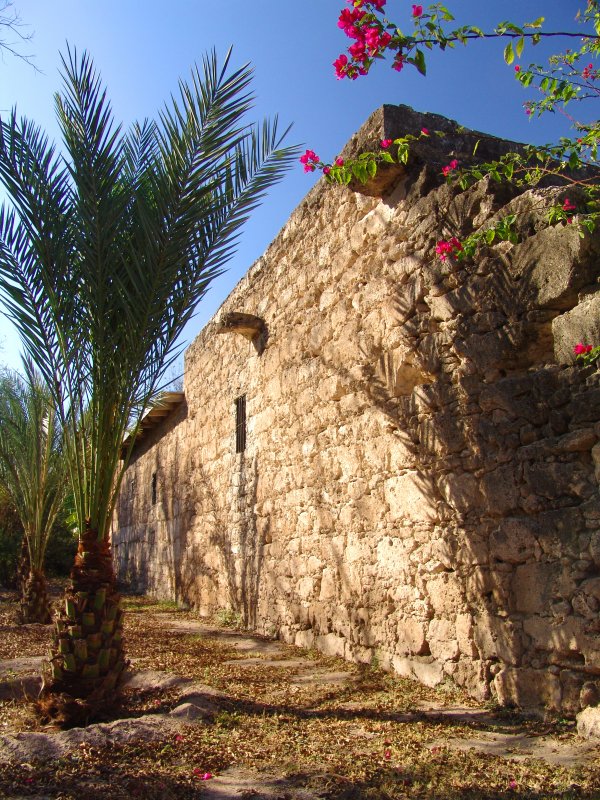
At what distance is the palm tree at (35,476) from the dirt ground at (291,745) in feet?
11.5

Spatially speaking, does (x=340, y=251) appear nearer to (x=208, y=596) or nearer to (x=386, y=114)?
(x=386, y=114)

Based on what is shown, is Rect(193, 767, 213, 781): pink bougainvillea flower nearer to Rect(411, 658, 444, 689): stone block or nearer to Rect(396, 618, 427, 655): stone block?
Rect(411, 658, 444, 689): stone block

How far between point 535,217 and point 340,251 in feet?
7.18

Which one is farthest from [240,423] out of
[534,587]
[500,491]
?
[534,587]

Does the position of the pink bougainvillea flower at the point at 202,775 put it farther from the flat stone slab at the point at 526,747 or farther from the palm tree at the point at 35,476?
the palm tree at the point at 35,476

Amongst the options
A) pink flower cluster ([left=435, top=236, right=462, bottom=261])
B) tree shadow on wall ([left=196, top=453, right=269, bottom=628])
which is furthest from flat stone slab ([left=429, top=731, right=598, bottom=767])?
tree shadow on wall ([left=196, top=453, right=269, bottom=628])

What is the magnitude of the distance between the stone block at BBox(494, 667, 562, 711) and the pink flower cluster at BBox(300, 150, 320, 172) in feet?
10.8

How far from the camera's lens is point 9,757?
3.22 meters

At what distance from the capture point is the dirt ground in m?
2.93

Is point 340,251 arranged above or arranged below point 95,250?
above

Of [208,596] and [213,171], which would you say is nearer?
[213,171]

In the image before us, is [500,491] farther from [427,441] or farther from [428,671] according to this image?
[428,671]

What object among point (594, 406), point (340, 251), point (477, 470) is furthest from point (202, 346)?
point (594, 406)

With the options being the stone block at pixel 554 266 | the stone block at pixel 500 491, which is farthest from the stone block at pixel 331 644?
the stone block at pixel 554 266
